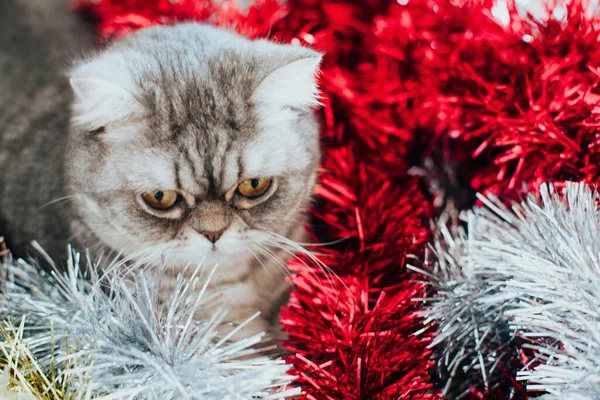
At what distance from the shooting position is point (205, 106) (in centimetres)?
73

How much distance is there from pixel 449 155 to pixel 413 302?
1.22 ft

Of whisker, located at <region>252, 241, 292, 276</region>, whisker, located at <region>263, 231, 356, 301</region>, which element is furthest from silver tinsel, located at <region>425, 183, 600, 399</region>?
whisker, located at <region>252, 241, 292, 276</region>

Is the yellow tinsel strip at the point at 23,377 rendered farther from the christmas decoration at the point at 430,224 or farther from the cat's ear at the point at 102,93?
the cat's ear at the point at 102,93

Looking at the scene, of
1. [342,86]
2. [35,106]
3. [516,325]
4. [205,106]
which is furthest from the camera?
[35,106]

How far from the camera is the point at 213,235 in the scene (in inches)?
28.9

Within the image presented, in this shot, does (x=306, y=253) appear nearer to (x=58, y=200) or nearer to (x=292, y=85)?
(x=292, y=85)

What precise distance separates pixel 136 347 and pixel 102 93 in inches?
12.6

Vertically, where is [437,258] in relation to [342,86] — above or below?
below

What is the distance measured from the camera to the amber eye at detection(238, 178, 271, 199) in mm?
749

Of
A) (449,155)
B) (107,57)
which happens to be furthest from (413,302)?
(107,57)

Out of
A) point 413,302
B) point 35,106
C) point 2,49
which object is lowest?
point 413,302

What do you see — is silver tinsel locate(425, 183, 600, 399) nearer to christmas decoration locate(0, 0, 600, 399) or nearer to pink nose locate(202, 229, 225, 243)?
christmas decoration locate(0, 0, 600, 399)

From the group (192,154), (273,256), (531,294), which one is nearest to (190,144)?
(192,154)

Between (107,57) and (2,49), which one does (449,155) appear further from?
(2,49)
